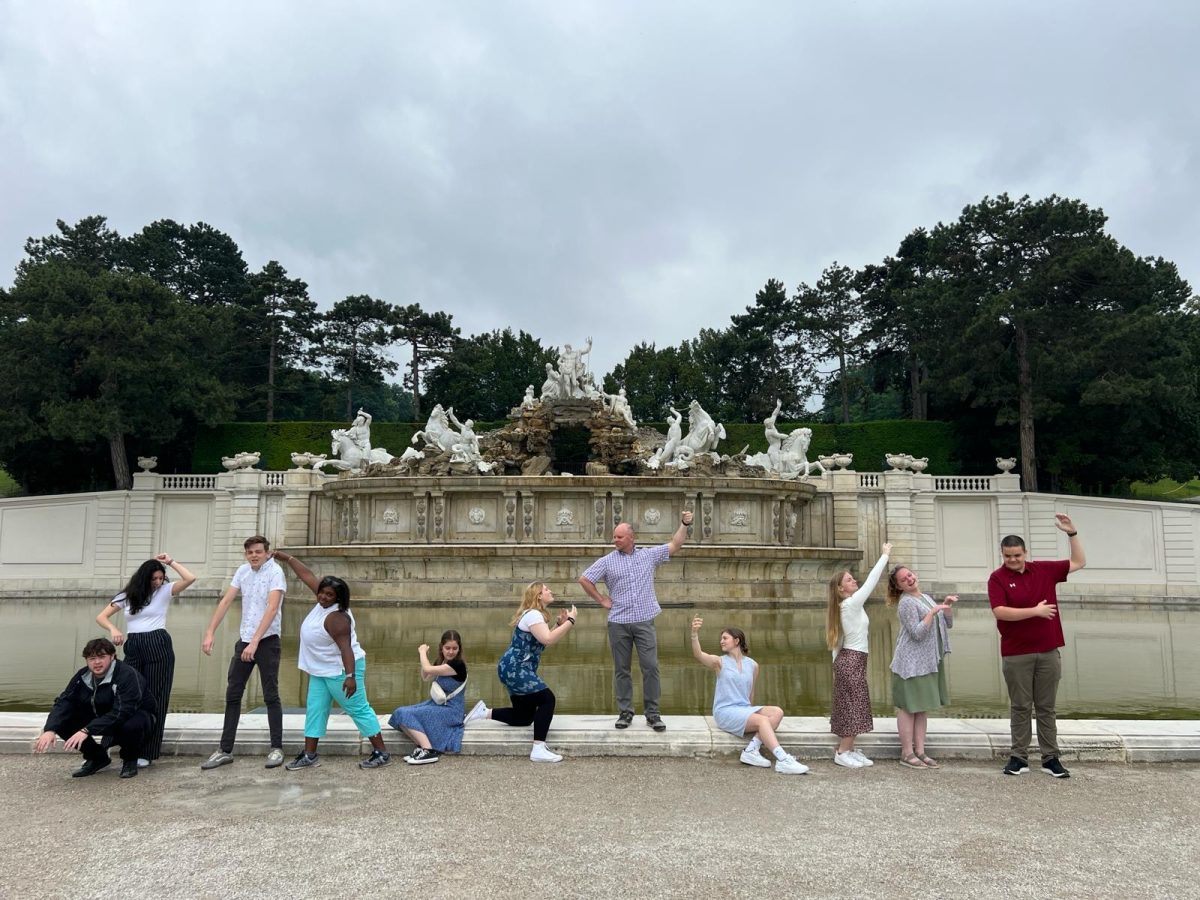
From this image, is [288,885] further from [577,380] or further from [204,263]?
[204,263]

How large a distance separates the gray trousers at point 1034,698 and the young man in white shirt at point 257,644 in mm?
5256

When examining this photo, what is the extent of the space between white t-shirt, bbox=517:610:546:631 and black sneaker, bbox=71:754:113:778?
9.89ft

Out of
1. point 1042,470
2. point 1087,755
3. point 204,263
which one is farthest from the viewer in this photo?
point 204,263

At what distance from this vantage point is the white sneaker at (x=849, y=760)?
6105 millimetres

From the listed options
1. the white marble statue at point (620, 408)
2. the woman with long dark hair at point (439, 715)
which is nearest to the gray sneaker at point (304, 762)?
the woman with long dark hair at point (439, 715)

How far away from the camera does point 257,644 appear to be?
6273 millimetres

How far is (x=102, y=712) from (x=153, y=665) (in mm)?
507

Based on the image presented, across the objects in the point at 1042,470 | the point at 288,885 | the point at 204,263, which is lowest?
the point at 288,885

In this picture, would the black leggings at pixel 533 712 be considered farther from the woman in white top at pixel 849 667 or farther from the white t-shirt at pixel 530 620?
the woman in white top at pixel 849 667

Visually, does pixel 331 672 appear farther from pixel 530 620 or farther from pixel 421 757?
pixel 530 620

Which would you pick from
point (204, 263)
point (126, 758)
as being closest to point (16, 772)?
point (126, 758)

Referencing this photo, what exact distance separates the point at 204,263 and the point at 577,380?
34.3m

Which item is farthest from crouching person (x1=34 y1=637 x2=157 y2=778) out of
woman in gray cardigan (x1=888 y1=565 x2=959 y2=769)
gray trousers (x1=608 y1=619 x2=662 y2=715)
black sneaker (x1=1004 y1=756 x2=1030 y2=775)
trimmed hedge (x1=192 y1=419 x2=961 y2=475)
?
trimmed hedge (x1=192 y1=419 x2=961 y2=475)

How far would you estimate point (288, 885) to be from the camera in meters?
3.99
